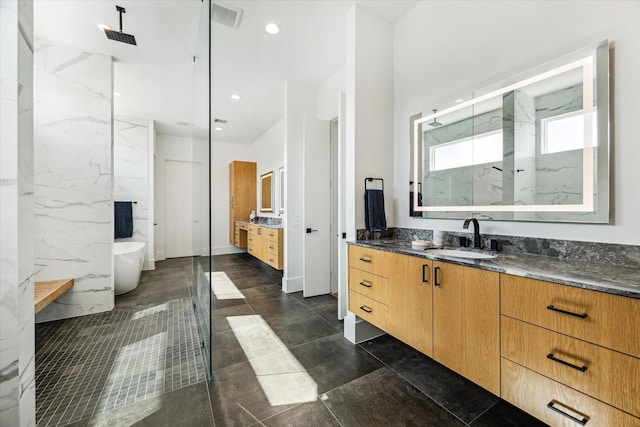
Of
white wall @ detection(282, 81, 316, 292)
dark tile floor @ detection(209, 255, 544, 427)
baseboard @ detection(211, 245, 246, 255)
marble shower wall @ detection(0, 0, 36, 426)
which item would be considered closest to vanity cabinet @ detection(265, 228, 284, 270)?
white wall @ detection(282, 81, 316, 292)

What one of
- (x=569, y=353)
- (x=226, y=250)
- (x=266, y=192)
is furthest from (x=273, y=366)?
(x=226, y=250)

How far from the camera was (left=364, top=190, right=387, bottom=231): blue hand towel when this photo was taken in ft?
7.19

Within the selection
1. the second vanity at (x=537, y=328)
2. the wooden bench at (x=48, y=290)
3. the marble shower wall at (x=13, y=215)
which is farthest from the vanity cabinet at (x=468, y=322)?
the wooden bench at (x=48, y=290)

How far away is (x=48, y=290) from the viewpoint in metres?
2.37

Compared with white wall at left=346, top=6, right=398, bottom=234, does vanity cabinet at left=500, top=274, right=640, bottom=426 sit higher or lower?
lower

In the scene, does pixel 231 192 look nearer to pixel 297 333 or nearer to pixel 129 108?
pixel 129 108

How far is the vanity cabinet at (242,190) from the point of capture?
5992mm

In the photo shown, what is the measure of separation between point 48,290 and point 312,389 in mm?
2650

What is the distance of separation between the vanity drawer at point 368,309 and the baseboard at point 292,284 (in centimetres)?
145

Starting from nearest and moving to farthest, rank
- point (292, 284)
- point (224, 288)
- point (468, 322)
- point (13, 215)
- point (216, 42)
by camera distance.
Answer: point (13, 215), point (468, 322), point (216, 42), point (292, 284), point (224, 288)

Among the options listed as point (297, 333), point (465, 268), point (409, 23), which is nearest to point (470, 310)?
point (465, 268)

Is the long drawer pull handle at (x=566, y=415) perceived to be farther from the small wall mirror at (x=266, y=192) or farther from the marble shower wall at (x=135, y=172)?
the marble shower wall at (x=135, y=172)

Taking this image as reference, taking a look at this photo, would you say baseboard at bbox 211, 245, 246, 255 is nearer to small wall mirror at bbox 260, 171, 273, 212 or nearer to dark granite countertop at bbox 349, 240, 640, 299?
small wall mirror at bbox 260, 171, 273, 212

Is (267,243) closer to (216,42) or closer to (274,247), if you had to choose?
(274,247)
